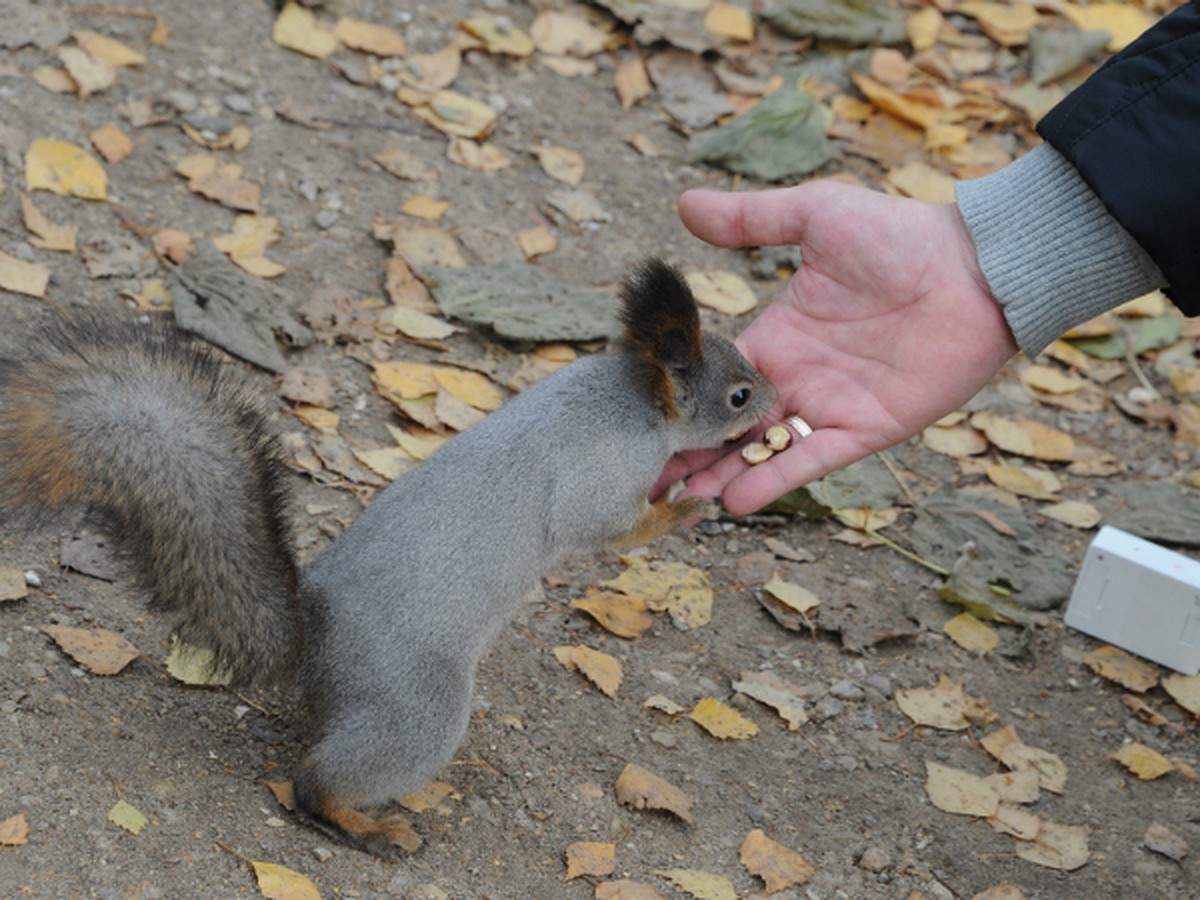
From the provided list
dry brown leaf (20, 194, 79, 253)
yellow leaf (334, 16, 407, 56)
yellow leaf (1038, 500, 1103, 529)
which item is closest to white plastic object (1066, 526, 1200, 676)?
yellow leaf (1038, 500, 1103, 529)

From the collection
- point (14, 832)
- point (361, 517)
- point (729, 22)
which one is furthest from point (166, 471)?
point (729, 22)

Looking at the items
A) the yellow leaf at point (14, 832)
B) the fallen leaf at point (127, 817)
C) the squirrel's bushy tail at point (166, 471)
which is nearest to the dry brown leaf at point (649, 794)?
the squirrel's bushy tail at point (166, 471)

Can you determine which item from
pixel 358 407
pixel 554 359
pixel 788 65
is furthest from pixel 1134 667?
pixel 788 65

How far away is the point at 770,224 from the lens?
81.7 inches

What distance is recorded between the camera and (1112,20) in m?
3.98

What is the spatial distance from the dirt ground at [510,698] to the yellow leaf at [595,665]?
0.06 ft

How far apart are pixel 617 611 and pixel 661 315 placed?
581mm

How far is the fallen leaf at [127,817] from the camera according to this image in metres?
1.62

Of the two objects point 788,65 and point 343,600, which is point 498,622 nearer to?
point 343,600

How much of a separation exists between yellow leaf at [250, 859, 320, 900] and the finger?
1.01 m

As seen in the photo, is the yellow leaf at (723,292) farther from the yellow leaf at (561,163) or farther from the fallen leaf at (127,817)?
→ the fallen leaf at (127,817)

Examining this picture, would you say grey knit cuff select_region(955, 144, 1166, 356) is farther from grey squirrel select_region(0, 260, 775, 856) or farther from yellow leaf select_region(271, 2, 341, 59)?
yellow leaf select_region(271, 2, 341, 59)

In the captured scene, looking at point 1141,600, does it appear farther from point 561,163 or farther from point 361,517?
point 561,163

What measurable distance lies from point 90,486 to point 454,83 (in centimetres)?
200
